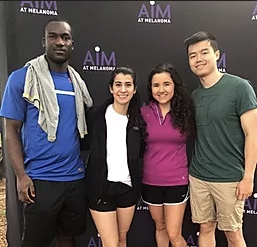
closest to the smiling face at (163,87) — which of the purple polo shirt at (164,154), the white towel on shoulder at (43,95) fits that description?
the purple polo shirt at (164,154)

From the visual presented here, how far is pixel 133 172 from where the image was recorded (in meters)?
1.89

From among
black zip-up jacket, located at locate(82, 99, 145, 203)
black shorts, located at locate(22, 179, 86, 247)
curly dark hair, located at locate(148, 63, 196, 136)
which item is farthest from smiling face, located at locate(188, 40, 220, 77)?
black shorts, located at locate(22, 179, 86, 247)

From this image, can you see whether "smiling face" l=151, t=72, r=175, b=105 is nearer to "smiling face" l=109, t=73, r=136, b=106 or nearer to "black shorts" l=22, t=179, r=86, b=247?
"smiling face" l=109, t=73, r=136, b=106

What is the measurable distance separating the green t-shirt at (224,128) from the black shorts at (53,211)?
0.75m

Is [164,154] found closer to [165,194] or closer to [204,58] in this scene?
[165,194]

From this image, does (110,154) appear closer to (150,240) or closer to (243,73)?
(150,240)

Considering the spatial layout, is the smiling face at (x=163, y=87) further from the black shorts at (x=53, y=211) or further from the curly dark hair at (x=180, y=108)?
the black shorts at (x=53, y=211)

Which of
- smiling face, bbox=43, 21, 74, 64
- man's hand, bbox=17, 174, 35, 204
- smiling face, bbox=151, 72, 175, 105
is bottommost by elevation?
man's hand, bbox=17, 174, 35, 204

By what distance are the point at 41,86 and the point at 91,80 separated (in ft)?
2.15

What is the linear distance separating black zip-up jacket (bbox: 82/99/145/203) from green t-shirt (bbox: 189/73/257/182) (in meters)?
0.39

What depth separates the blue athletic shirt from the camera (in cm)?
170

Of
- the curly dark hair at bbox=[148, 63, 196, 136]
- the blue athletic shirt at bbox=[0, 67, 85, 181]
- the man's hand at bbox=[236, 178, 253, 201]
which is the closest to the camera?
the blue athletic shirt at bbox=[0, 67, 85, 181]

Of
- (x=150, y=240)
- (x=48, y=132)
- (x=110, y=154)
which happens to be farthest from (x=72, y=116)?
(x=150, y=240)

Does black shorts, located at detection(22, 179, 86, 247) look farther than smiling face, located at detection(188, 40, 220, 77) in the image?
No
